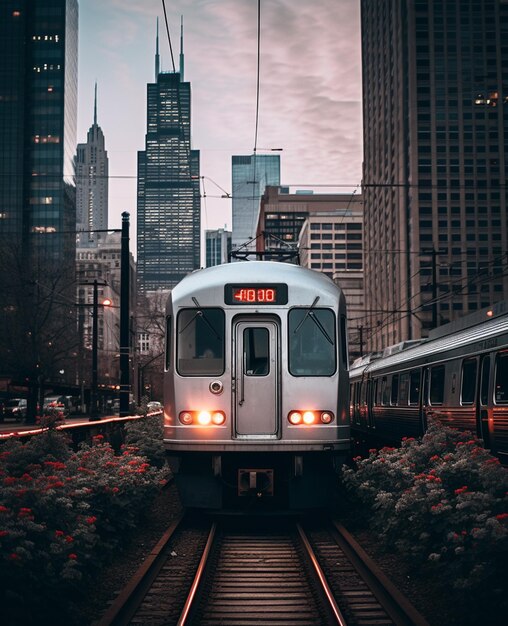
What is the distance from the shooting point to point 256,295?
12.2 m

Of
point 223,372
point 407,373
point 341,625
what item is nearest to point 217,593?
point 341,625

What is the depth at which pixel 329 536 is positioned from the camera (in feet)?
38.2

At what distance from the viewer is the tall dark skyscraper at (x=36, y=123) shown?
135 meters

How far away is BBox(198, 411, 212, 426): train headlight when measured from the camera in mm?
11766

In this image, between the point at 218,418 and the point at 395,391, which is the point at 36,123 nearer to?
the point at 395,391

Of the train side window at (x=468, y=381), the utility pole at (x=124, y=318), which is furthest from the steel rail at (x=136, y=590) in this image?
the utility pole at (x=124, y=318)

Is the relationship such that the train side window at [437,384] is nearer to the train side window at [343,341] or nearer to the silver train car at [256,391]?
the train side window at [343,341]

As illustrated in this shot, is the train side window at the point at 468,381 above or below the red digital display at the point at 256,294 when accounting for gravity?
below

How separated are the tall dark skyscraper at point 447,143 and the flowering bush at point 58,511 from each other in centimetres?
10781

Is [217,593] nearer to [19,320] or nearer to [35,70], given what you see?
[19,320]

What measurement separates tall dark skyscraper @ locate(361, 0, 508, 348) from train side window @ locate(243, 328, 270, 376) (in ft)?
349

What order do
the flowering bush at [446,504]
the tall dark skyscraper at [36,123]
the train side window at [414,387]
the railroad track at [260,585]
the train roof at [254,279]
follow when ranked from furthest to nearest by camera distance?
the tall dark skyscraper at [36,123], the train side window at [414,387], the train roof at [254,279], the railroad track at [260,585], the flowering bush at [446,504]

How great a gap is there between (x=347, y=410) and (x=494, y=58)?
12570 cm

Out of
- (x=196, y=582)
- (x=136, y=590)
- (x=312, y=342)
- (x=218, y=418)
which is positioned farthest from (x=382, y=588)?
(x=312, y=342)
